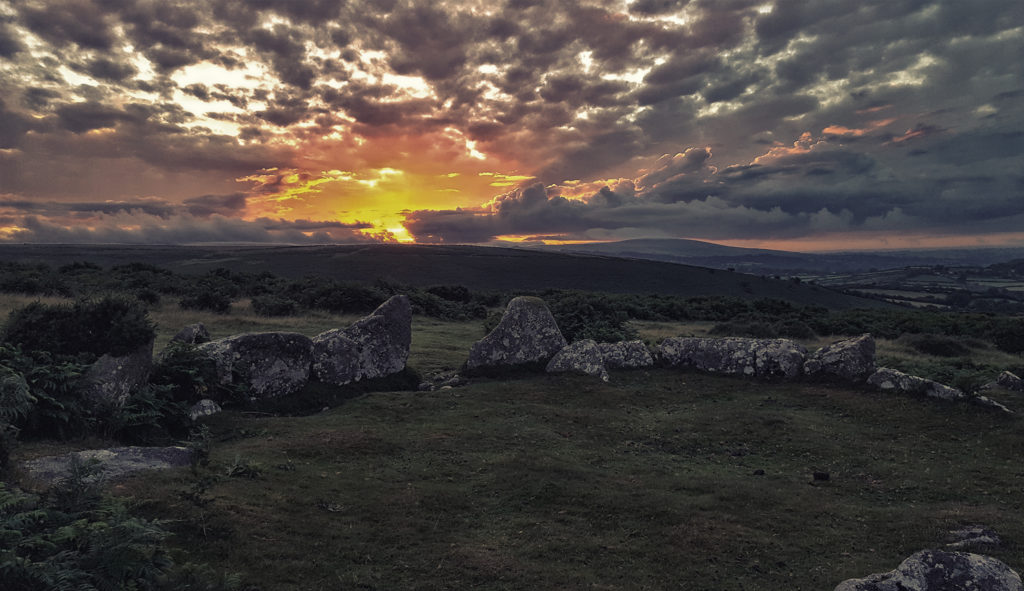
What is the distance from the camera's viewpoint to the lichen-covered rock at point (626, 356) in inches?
917

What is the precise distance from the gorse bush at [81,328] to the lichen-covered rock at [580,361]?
47.1ft

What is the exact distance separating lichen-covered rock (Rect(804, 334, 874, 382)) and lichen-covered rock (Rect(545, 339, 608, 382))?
8.27 m

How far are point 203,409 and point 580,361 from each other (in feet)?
44.8

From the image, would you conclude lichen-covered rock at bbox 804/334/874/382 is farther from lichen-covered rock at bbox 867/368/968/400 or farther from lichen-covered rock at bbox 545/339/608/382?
lichen-covered rock at bbox 545/339/608/382

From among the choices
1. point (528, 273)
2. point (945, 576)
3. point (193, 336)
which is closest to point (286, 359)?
point (193, 336)

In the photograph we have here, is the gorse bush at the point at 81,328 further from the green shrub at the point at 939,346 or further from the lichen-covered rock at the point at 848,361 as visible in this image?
the green shrub at the point at 939,346

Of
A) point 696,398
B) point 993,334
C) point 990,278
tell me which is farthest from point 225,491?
point 990,278

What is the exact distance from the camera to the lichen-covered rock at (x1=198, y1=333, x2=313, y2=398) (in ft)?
55.6

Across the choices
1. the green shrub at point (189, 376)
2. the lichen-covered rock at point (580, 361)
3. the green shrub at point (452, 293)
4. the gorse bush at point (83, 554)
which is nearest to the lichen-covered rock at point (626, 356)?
the lichen-covered rock at point (580, 361)

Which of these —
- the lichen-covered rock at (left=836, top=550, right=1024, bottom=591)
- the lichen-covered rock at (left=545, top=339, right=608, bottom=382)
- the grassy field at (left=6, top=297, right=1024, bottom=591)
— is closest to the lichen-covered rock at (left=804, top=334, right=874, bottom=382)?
the grassy field at (left=6, top=297, right=1024, bottom=591)

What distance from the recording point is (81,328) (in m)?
14.6

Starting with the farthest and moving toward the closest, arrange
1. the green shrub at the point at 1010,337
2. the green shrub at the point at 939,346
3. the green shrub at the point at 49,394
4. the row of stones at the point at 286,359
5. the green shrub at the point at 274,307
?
the green shrub at the point at 1010,337 → the green shrub at the point at 274,307 → the green shrub at the point at 939,346 → the row of stones at the point at 286,359 → the green shrub at the point at 49,394

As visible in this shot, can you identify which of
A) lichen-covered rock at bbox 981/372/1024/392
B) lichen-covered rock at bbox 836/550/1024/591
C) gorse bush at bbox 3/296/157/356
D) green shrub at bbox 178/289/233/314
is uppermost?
gorse bush at bbox 3/296/157/356

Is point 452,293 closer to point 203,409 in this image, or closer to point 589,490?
point 203,409
